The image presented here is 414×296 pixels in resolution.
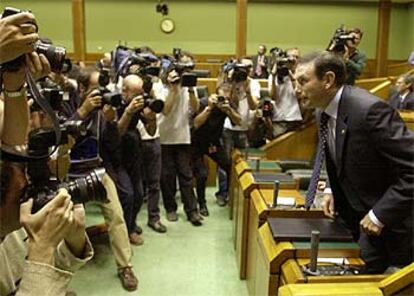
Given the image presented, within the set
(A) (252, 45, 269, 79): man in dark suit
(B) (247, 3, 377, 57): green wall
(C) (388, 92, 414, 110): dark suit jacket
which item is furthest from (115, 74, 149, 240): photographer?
(B) (247, 3, 377, 57): green wall

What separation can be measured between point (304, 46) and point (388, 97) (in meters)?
4.60

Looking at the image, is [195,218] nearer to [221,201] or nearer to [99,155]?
[221,201]

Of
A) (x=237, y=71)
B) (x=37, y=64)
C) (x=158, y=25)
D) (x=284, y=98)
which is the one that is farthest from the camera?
(x=158, y=25)

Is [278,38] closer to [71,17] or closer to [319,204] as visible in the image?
[71,17]

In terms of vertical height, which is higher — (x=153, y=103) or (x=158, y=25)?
(x=158, y=25)

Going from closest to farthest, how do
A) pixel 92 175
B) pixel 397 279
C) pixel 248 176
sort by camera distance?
pixel 397 279, pixel 92 175, pixel 248 176

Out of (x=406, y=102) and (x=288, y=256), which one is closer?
(x=288, y=256)

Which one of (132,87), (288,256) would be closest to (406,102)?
(132,87)

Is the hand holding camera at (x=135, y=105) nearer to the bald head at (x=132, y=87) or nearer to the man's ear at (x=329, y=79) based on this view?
the bald head at (x=132, y=87)

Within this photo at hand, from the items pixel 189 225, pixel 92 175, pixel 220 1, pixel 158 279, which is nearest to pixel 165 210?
pixel 189 225

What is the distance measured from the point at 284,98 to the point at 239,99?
459 millimetres

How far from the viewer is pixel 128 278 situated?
2.74m

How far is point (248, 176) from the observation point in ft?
9.38

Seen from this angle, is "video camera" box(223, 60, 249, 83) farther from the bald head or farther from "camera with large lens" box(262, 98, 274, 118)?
the bald head
